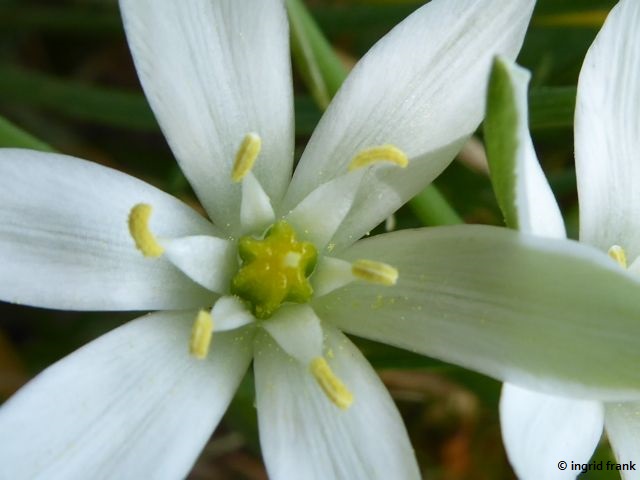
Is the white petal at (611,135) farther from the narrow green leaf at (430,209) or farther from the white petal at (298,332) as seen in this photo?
the white petal at (298,332)

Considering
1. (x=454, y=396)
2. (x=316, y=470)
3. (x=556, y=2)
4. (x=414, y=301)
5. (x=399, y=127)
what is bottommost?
(x=316, y=470)

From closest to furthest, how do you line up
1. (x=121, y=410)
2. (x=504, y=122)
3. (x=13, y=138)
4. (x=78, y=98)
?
(x=504, y=122) → (x=121, y=410) → (x=13, y=138) → (x=78, y=98)

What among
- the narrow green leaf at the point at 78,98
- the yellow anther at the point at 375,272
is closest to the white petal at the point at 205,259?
the yellow anther at the point at 375,272

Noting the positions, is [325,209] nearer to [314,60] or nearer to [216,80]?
[216,80]

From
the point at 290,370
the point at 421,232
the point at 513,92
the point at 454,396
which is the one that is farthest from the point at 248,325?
the point at 454,396

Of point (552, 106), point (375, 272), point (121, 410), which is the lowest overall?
point (121, 410)

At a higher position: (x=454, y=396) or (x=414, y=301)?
(x=454, y=396)

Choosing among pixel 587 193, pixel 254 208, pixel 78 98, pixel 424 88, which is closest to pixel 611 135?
pixel 587 193

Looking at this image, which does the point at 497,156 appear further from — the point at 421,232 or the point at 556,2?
the point at 556,2
